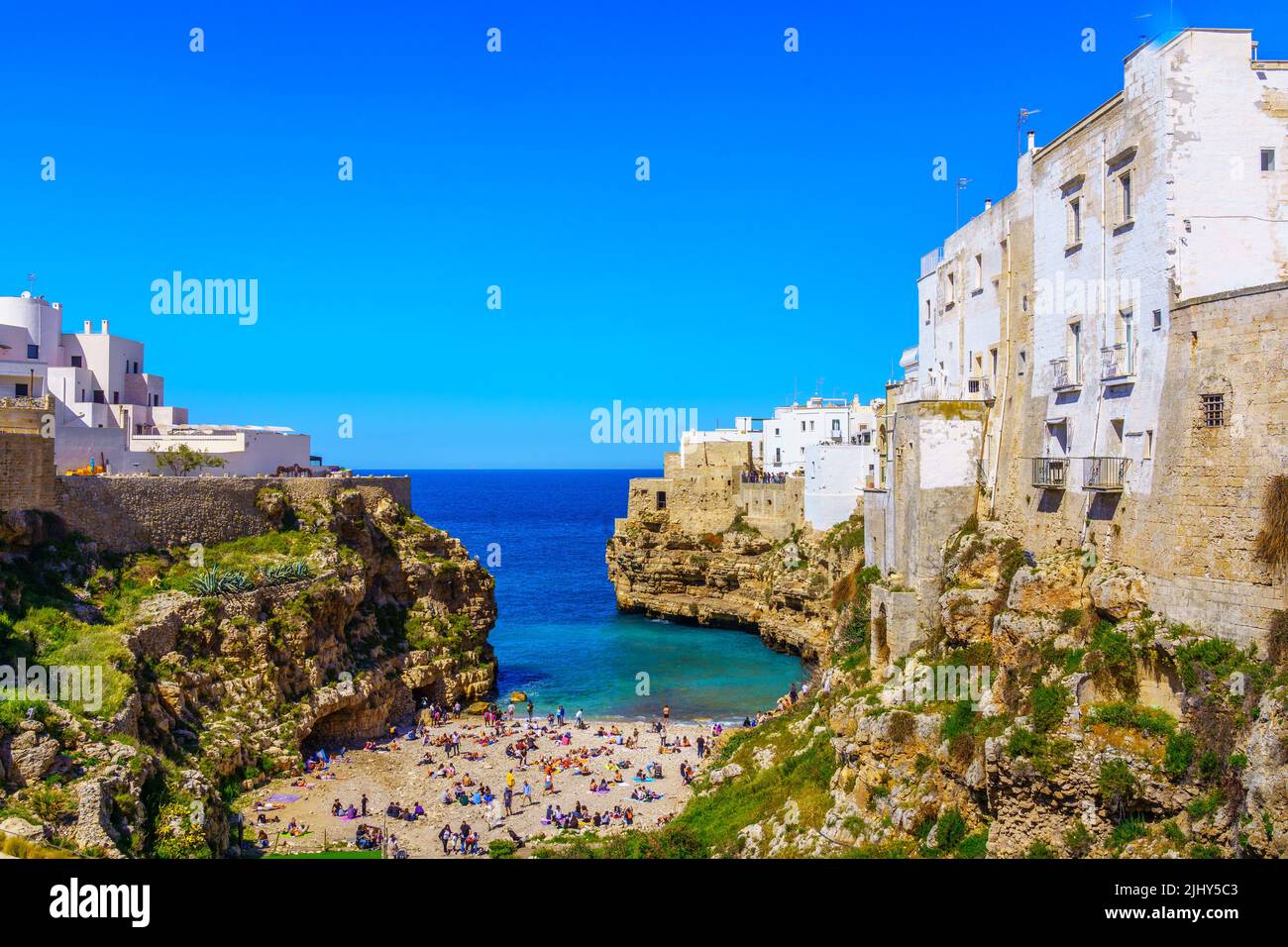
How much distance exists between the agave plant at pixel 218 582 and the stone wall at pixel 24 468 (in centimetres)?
492

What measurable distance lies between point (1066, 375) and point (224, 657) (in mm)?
25091

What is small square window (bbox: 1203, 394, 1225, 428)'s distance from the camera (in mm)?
15469

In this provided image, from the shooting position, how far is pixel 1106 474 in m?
18.6

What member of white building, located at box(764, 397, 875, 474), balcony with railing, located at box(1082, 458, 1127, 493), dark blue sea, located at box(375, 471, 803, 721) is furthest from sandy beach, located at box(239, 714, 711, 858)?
white building, located at box(764, 397, 875, 474)

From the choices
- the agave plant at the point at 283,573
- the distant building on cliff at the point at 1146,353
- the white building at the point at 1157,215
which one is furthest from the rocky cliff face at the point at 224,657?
the white building at the point at 1157,215

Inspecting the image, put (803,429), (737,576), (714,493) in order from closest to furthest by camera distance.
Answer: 1. (737,576)
2. (714,493)
3. (803,429)

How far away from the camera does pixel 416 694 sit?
38.8 metres

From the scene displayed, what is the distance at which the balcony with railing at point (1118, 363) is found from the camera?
709 inches

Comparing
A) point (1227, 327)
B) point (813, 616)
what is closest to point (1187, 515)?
point (1227, 327)

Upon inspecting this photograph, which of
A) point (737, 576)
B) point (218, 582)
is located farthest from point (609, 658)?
point (218, 582)

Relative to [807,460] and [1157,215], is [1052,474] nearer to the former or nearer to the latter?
[1157,215]

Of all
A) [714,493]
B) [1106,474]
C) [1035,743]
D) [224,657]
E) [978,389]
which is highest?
[978,389]

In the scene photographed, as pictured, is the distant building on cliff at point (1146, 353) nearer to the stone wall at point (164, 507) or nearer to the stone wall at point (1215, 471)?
the stone wall at point (1215, 471)
